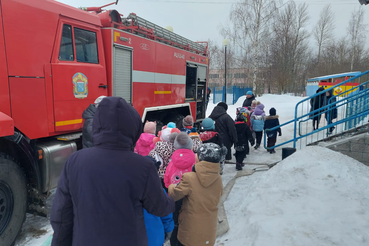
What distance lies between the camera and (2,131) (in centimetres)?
291

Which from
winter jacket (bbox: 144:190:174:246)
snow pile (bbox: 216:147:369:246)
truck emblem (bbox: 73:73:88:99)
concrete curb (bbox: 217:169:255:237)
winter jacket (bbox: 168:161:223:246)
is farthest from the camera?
truck emblem (bbox: 73:73:88:99)

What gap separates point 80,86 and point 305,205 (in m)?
3.72

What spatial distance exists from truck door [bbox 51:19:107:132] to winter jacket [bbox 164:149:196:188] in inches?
75.4

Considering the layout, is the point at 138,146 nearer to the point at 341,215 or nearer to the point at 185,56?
the point at 341,215

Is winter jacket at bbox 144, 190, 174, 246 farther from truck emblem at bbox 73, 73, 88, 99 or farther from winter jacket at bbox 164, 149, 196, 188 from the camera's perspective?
truck emblem at bbox 73, 73, 88, 99

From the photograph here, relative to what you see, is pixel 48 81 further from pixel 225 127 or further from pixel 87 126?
pixel 225 127

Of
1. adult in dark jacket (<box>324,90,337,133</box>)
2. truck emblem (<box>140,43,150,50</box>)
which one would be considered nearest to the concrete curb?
adult in dark jacket (<box>324,90,337,133</box>)

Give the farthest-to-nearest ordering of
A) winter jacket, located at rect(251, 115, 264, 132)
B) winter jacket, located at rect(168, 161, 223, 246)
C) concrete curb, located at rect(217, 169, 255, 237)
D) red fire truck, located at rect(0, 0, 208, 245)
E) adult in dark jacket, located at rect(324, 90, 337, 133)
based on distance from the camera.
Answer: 1. winter jacket, located at rect(251, 115, 264, 132)
2. adult in dark jacket, located at rect(324, 90, 337, 133)
3. concrete curb, located at rect(217, 169, 255, 237)
4. red fire truck, located at rect(0, 0, 208, 245)
5. winter jacket, located at rect(168, 161, 223, 246)

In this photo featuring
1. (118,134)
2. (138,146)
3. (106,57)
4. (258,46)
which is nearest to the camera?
(118,134)

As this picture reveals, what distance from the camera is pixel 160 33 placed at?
646 centimetres

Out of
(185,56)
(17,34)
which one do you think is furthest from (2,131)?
(185,56)

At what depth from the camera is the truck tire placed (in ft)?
9.98

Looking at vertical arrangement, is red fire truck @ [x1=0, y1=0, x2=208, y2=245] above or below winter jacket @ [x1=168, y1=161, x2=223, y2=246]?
above

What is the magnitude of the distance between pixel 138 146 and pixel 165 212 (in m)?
2.67
